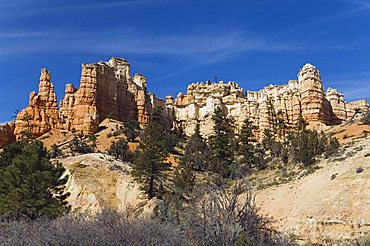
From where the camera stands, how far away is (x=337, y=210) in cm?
2628

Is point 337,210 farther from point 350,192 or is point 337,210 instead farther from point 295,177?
point 295,177

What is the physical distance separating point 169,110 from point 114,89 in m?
13.1

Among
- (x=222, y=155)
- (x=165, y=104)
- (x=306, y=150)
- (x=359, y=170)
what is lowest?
(x=359, y=170)

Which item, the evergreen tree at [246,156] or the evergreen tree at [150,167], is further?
the evergreen tree at [246,156]

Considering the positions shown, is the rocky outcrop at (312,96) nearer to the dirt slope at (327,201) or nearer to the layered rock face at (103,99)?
the layered rock face at (103,99)

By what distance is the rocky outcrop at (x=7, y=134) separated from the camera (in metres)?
64.7

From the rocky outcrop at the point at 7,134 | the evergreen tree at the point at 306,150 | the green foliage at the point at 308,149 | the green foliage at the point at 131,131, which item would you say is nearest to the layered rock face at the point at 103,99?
the green foliage at the point at 131,131

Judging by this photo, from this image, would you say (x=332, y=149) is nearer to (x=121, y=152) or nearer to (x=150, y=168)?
(x=150, y=168)

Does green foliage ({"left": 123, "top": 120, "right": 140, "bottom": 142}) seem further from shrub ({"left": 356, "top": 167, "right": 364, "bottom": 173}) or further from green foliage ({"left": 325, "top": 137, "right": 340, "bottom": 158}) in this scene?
shrub ({"left": 356, "top": 167, "right": 364, "bottom": 173})

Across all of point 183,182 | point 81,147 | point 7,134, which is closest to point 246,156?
point 183,182

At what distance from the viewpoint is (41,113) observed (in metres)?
67.7

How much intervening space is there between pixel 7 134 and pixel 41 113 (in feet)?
19.3

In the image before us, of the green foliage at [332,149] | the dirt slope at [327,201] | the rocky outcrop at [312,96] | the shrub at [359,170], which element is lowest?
the dirt slope at [327,201]

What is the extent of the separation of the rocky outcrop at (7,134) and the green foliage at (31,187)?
36.1m
